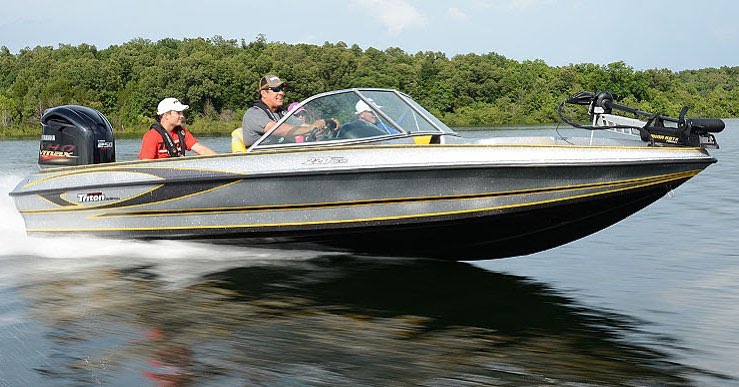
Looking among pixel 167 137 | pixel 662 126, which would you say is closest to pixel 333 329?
pixel 662 126

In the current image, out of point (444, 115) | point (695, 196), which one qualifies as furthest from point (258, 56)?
point (695, 196)

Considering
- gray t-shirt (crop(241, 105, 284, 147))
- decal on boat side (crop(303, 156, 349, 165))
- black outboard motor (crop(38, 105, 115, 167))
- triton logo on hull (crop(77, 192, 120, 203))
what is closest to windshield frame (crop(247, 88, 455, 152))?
decal on boat side (crop(303, 156, 349, 165))

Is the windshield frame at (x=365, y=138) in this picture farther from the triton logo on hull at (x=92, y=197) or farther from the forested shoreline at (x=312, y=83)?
the forested shoreline at (x=312, y=83)

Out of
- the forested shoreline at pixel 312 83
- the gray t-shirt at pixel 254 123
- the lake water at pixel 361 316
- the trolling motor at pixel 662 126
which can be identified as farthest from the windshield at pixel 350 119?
the forested shoreline at pixel 312 83

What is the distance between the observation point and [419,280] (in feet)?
22.6

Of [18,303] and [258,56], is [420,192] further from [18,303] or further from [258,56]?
[258,56]

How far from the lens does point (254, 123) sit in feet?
24.2

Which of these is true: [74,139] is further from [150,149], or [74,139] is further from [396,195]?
[396,195]

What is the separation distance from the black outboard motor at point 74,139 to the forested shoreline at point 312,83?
44.2 m

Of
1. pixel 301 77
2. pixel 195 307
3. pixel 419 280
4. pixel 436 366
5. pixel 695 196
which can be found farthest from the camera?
pixel 301 77

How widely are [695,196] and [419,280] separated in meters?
7.80

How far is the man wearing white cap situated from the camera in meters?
7.84

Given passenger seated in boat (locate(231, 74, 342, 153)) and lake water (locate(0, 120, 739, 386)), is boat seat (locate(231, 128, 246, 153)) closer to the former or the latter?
passenger seated in boat (locate(231, 74, 342, 153))

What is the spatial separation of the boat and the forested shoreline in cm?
4554
